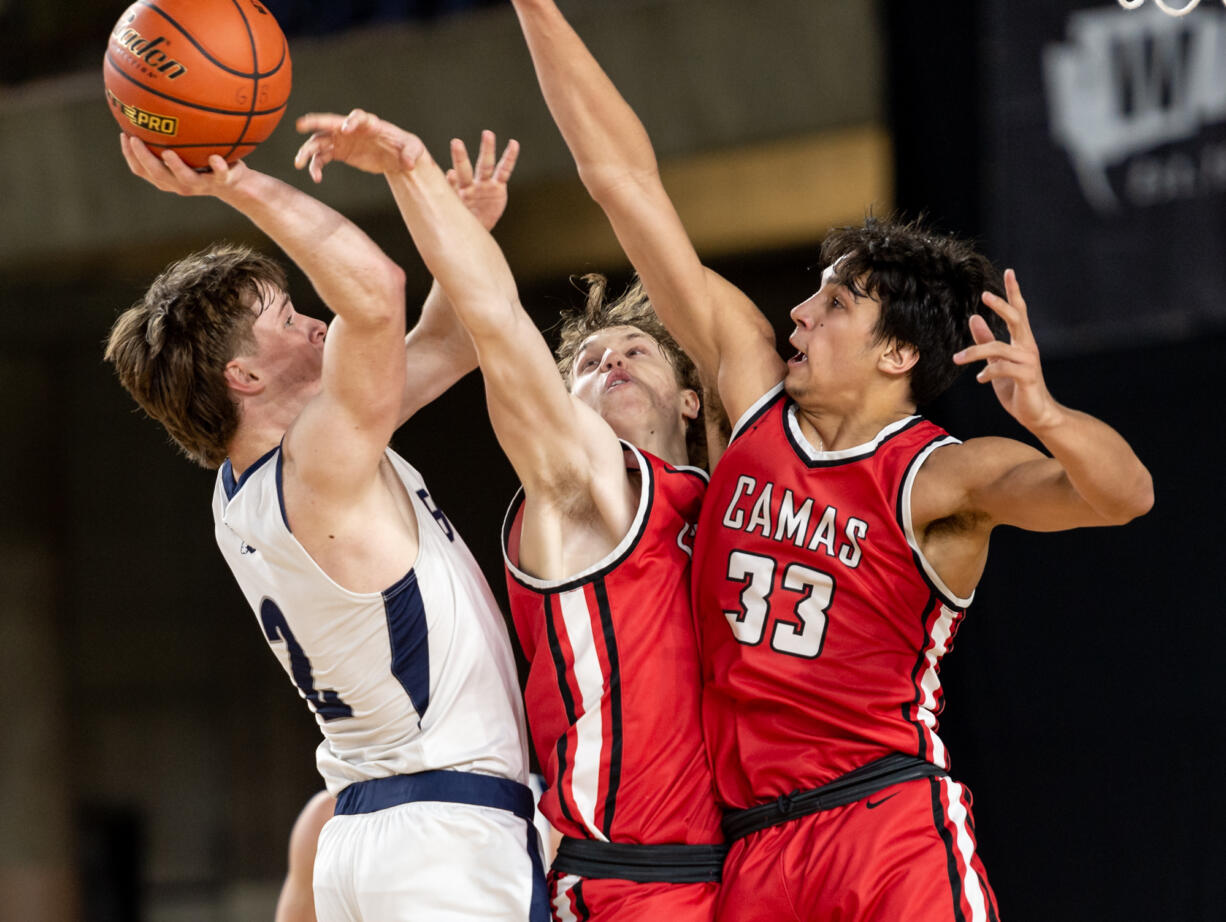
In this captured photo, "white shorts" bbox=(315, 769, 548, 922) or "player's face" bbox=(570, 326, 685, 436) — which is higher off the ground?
"player's face" bbox=(570, 326, 685, 436)

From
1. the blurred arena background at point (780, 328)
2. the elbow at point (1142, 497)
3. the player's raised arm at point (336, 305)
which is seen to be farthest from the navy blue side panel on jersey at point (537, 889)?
the blurred arena background at point (780, 328)

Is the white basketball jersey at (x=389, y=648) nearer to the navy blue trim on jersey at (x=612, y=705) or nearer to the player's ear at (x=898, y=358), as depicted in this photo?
the navy blue trim on jersey at (x=612, y=705)

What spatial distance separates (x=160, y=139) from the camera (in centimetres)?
321

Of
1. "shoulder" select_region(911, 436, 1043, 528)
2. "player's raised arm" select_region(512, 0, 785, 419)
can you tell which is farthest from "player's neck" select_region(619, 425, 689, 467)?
"shoulder" select_region(911, 436, 1043, 528)

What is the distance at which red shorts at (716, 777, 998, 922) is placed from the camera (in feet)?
10.6

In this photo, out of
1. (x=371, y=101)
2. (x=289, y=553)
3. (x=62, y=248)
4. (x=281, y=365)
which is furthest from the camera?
(x=62, y=248)

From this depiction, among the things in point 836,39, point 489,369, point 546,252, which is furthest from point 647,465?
point 546,252

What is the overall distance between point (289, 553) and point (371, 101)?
5555mm

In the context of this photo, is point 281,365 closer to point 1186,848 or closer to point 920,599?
point 920,599

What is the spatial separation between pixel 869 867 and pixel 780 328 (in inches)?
190

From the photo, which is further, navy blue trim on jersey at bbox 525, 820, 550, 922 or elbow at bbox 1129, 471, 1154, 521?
navy blue trim on jersey at bbox 525, 820, 550, 922

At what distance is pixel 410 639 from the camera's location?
11.4 ft

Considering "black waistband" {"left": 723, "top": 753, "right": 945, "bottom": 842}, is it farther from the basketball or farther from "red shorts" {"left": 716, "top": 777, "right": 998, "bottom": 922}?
the basketball

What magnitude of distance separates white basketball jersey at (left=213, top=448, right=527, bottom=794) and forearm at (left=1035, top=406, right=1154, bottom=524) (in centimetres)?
140
